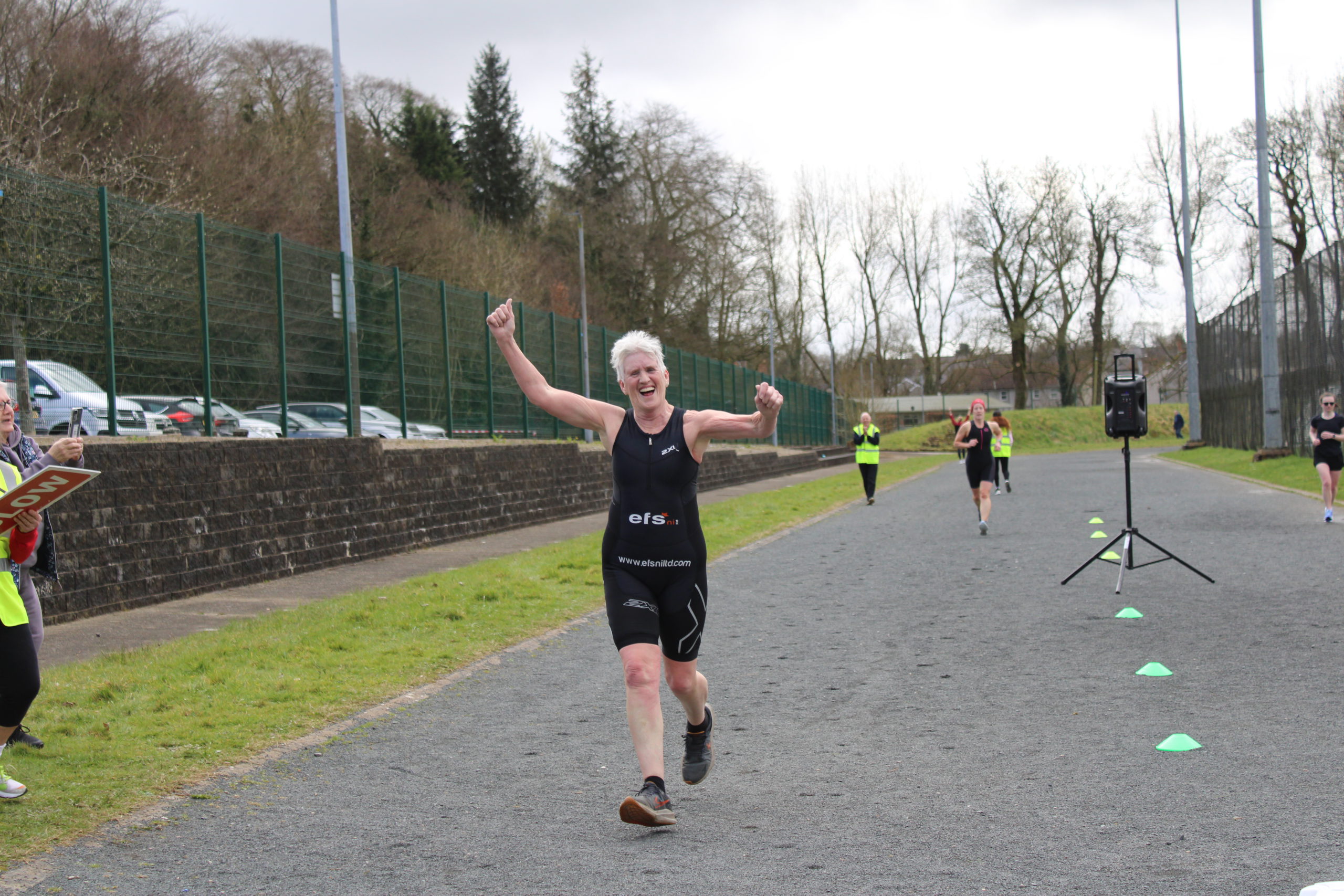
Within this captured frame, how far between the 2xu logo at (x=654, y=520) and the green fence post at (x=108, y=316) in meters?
8.38

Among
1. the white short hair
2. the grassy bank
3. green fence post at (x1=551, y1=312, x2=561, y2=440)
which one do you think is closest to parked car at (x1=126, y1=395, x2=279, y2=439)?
the white short hair

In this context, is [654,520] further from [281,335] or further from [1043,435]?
A: [1043,435]

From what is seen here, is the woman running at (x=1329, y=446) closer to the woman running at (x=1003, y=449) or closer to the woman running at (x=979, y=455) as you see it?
the woman running at (x=979, y=455)

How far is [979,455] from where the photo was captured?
56.4ft

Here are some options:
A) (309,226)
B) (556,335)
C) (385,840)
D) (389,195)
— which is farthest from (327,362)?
(389,195)

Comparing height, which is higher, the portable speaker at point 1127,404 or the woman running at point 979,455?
the portable speaker at point 1127,404

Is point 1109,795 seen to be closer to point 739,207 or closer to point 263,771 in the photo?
point 263,771

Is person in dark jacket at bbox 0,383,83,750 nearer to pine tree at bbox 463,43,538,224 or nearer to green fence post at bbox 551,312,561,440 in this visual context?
green fence post at bbox 551,312,561,440

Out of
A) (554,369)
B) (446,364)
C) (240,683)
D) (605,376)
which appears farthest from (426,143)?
(240,683)

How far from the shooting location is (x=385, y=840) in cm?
445

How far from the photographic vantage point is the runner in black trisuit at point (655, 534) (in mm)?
4707

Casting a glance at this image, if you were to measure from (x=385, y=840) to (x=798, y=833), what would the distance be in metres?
1.51

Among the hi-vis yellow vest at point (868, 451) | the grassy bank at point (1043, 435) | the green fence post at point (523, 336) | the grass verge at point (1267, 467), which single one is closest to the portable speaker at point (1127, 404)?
the grass verge at point (1267, 467)

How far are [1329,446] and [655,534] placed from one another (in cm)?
1451
